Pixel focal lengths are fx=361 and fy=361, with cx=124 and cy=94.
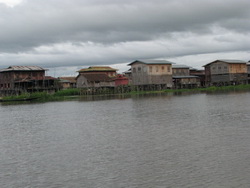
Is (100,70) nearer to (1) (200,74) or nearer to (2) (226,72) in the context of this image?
(1) (200,74)

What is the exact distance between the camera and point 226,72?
7838cm

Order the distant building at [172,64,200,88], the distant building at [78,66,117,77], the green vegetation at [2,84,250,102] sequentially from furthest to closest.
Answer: the distant building at [78,66,117,77], the distant building at [172,64,200,88], the green vegetation at [2,84,250,102]

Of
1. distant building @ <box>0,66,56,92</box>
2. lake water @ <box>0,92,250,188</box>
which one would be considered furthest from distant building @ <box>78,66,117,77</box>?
lake water @ <box>0,92,250,188</box>

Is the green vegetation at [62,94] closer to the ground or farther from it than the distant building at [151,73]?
closer to the ground

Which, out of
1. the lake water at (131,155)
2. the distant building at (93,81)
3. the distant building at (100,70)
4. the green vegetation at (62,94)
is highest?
the distant building at (100,70)

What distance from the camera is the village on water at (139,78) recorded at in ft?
241

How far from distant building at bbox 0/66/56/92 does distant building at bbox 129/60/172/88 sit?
59.0ft

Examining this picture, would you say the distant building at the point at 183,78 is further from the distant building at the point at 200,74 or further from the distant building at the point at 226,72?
the distant building at the point at 226,72

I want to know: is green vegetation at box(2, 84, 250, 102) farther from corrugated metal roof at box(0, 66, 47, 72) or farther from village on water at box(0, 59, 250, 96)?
Answer: corrugated metal roof at box(0, 66, 47, 72)

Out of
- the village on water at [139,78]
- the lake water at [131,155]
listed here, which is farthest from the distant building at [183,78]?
the lake water at [131,155]

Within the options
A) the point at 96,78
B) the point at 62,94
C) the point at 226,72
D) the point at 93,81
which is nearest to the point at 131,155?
the point at 62,94

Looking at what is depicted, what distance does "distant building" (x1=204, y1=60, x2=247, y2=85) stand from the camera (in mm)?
78375

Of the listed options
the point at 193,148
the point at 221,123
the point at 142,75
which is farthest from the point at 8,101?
the point at 193,148

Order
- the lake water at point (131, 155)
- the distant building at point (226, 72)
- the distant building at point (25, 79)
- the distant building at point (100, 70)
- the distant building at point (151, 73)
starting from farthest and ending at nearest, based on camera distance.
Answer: the distant building at point (100, 70) → the distant building at point (226, 72) → the distant building at point (151, 73) → the distant building at point (25, 79) → the lake water at point (131, 155)
